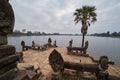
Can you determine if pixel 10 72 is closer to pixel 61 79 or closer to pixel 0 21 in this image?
pixel 0 21

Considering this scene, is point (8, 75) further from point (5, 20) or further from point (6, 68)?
point (5, 20)

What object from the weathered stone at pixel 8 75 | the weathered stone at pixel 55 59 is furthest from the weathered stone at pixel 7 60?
the weathered stone at pixel 55 59

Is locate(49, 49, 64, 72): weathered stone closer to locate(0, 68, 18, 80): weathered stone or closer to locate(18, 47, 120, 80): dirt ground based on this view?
locate(18, 47, 120, 80): dirt ground

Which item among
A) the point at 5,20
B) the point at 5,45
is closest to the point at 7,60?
the point at 5,45

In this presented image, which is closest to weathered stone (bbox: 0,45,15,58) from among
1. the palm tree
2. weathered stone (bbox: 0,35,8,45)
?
weathered stone (bbox: 0,35,8,45)

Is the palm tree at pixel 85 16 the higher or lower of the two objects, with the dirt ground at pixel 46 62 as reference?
higher

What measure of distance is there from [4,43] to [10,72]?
Result: 0.83m

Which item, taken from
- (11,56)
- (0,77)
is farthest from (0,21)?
(0,77)

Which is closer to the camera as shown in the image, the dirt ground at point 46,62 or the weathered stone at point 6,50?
the weathered stone at point 6,50

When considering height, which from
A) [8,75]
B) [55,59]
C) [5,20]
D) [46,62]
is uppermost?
[5,20]

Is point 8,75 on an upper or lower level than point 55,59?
upper

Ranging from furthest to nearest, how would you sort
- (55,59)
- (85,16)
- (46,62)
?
(85,16) < (46,62) < (55,59)

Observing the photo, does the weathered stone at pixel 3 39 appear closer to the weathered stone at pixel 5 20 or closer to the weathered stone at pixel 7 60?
the weathered stone at pixel 5 20

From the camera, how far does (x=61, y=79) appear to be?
7.48 metres
